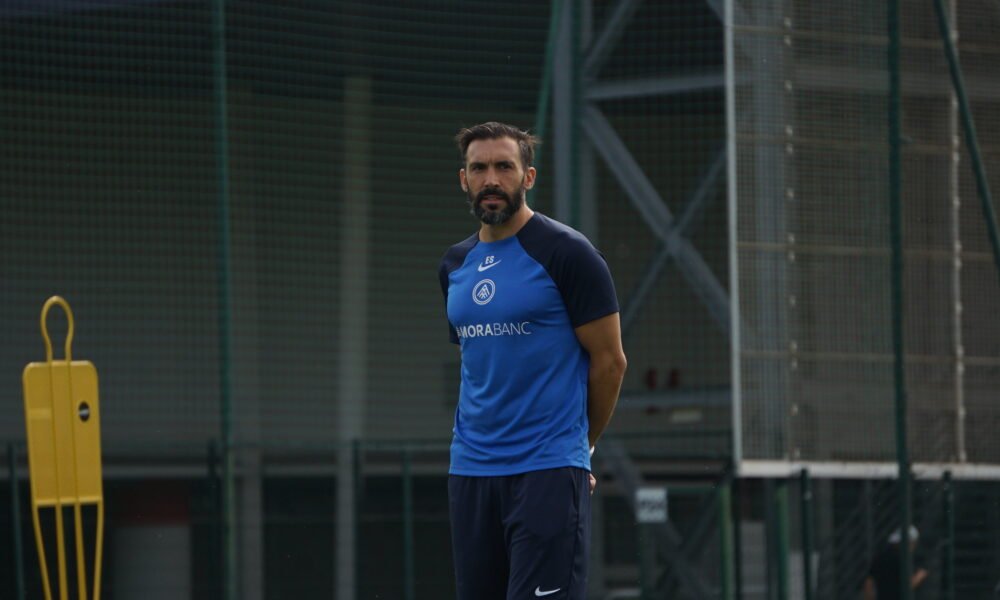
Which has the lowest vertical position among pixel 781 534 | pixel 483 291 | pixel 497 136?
pixel 781 534

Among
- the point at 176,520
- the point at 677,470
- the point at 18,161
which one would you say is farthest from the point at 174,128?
the point at 677,470

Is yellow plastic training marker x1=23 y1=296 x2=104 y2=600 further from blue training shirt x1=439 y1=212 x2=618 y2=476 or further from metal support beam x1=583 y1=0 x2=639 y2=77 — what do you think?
metal support beam x1=583 y1=0 x2=639 y2=77

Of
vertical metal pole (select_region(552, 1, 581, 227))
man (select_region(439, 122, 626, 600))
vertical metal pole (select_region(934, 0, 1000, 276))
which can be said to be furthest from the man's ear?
vertical metal pole (select_region(934, 0, 1000, 276))

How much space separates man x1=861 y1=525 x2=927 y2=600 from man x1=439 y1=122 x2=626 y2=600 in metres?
5.31

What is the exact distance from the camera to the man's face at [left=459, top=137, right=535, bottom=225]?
15.9 feet

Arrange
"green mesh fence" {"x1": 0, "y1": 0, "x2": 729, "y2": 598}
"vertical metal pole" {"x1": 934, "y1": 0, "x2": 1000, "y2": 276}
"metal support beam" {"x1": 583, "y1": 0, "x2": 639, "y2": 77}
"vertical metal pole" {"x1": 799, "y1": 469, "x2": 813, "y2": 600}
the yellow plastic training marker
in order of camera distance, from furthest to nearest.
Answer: "green mesh fence" {"x1": 0, "y1": 0, "x2": 729, "y2": 598}
"metal support beam" {"x1": 583, "y1": 0, "x2": 639, "y2": 77}
"vertical metal pole" {"x1": 799, "y1": 469, "x2": 813, "y2": 600}
"vertical metal pole" {"x1": 934, "y1": 0, "x2": 1000, "y2": 276}
the yellow plastic training marker

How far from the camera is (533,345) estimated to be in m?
4.87

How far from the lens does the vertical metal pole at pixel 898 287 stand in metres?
9.48

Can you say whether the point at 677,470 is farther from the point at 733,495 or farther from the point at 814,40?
the point at 814,40

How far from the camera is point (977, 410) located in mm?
10180

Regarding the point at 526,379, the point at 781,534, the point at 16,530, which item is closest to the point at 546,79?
the point at 781,534

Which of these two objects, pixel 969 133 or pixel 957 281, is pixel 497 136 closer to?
pixel 969 133

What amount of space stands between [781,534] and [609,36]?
340cm

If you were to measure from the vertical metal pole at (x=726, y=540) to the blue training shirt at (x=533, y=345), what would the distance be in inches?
216
